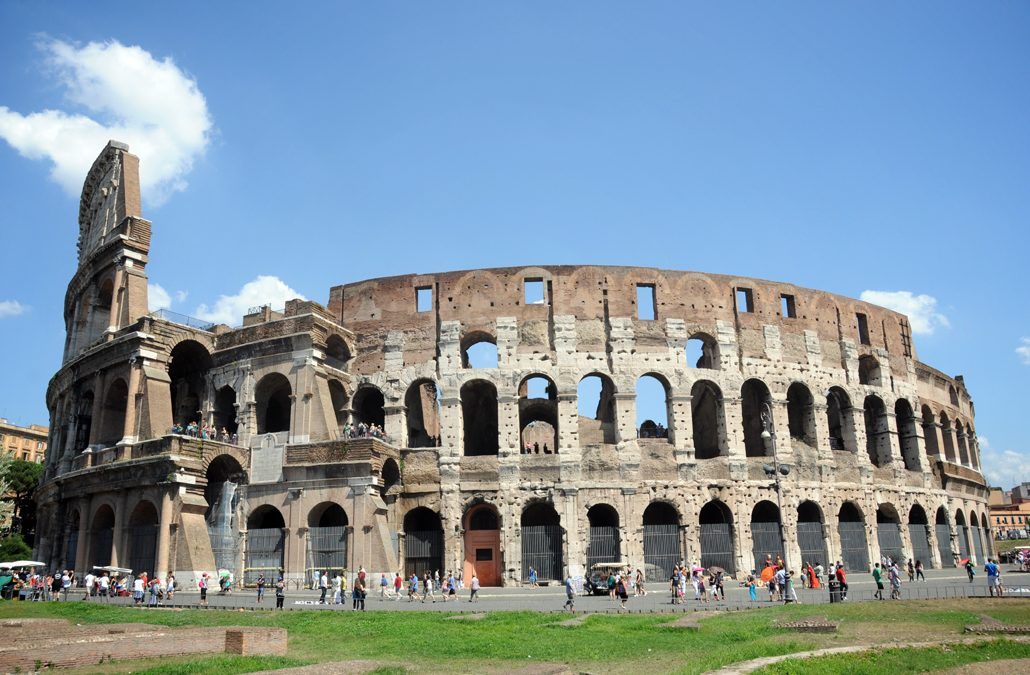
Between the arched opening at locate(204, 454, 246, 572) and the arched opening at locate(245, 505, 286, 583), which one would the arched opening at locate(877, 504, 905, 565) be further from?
the arched opening at locate(204, 454, 246, 572)

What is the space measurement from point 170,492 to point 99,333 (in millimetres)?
12598

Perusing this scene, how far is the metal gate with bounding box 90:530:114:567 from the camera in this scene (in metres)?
29.1

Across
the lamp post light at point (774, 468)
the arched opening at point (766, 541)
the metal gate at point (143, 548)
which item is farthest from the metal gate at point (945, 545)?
the metal gate at point (143, 548)

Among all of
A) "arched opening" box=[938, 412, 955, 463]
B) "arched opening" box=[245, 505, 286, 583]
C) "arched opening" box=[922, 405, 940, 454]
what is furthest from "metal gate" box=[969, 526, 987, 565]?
"arched opening" box=[245, 505, 286, 583]

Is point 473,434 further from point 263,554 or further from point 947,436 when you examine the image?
point 947,436

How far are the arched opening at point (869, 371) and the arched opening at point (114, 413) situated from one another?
102ft

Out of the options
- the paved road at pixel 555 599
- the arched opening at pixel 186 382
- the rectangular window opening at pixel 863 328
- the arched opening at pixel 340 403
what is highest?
the rectangular window opening at pixel 863 328

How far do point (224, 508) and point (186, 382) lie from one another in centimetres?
734

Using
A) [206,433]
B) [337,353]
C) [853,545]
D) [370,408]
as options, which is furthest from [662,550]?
[206,433]

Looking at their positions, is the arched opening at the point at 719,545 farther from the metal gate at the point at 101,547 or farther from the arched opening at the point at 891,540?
the metal gate at the point at 101,547

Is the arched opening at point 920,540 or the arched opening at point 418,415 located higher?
the arched opening at point 418,415

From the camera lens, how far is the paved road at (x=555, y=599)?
70.8ft

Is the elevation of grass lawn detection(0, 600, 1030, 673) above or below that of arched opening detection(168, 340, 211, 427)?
below

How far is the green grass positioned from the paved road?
29.0 ft
